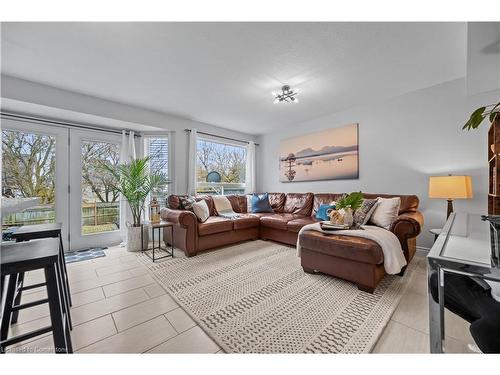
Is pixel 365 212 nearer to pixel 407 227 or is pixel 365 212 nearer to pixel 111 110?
pixel 407 227

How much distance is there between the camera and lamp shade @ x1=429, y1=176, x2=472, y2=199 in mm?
2248

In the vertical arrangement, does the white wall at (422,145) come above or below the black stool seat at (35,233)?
above

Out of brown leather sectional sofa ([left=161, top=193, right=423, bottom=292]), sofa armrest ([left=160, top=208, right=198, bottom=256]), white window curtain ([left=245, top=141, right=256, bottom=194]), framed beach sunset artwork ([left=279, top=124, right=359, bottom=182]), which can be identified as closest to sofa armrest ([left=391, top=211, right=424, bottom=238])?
brown leather sectional sofa ([left=161, top=193, right=423, bottom=292])

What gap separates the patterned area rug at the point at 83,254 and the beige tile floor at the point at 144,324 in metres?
0.88

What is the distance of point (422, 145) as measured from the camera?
2873 millimetres

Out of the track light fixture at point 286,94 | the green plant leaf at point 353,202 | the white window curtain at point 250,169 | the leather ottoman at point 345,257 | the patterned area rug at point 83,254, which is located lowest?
the patterned area rug at point 83,254

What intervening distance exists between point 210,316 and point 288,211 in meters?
2.75

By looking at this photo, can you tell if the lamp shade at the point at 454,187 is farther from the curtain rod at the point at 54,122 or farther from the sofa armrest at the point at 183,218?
the curtain rod at the point at 54,122

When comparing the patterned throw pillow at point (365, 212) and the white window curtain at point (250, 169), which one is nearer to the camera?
the patterned throw pillow at point (365, 212)

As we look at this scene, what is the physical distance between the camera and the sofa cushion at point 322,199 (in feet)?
11.4

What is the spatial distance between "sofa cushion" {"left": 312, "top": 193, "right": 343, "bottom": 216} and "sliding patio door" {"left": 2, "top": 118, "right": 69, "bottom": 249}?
4.09 m

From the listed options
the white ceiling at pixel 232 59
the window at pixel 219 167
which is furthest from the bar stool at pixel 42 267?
the window at pixel 219 167

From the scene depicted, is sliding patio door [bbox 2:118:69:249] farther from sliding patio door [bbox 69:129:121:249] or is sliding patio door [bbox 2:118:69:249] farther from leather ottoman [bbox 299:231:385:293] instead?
leather ottoman [bbox 299:231:385:293]
